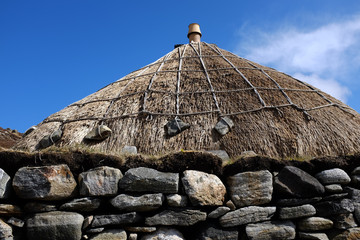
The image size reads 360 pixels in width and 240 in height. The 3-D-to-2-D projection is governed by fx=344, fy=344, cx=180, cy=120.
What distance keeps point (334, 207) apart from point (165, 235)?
2027 millimetres

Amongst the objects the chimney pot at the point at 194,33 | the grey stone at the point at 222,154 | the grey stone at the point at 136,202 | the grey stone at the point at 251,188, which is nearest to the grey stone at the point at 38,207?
the grey stone at the point at 136,202

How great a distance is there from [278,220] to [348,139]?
2.19 metres

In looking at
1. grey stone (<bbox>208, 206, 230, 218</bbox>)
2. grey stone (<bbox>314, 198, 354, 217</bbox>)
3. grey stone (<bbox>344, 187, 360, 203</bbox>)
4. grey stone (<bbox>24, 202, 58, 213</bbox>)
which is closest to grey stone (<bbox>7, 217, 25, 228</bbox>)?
grey stone (<bbox>24, 202, 58, 213</bbox>)

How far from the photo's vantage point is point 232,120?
5.67 metres

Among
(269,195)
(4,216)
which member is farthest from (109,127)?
(269,195)

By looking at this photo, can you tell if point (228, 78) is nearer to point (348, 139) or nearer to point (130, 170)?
point (348, 139)

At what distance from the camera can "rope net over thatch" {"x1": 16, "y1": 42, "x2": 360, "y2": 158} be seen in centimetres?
529

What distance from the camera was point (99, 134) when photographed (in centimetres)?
555

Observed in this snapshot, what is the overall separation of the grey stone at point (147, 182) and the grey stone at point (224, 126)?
1.75 meters

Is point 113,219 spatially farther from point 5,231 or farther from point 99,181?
point 5,231

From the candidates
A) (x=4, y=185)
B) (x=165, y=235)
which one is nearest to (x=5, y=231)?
(x=4, y=185)

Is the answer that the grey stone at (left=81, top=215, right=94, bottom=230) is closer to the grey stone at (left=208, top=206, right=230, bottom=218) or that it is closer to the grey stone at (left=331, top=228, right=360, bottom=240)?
the grey stone at (left=208, top=206, right=230, bottom=218)

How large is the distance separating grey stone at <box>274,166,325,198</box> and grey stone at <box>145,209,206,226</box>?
1008mm

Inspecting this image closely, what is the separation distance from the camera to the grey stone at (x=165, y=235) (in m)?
3.76
